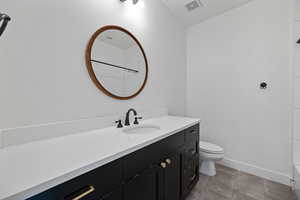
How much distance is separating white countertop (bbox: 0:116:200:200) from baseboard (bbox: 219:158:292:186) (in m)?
1.81

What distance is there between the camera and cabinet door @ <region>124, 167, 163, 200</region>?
28.2 inches

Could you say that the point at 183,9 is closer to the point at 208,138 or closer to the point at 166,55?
the point at 166,55

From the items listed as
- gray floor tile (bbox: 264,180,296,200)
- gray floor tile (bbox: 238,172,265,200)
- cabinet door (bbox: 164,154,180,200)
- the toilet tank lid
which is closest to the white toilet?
the toilet tank lid

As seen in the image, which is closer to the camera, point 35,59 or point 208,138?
point 35,59

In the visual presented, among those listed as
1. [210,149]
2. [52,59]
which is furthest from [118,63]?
[210,149]

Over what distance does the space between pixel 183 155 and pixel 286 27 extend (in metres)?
2.05

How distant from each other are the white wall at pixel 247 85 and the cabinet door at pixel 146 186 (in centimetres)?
160

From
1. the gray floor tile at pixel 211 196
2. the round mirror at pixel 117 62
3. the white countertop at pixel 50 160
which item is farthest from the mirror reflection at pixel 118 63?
the gray floor tile at pixel 211 196

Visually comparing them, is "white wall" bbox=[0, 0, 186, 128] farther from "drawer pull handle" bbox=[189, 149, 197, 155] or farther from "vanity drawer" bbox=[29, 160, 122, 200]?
"drawer pull handle" bbox=[189, 149, 197, 155]

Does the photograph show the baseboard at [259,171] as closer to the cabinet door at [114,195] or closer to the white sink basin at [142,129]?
the white sink basin at [142,129]

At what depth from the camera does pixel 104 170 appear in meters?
0.60

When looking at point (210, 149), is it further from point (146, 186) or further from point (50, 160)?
point (50, 160)

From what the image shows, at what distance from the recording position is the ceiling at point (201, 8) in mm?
1812

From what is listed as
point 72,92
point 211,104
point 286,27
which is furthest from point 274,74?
point 72,92
